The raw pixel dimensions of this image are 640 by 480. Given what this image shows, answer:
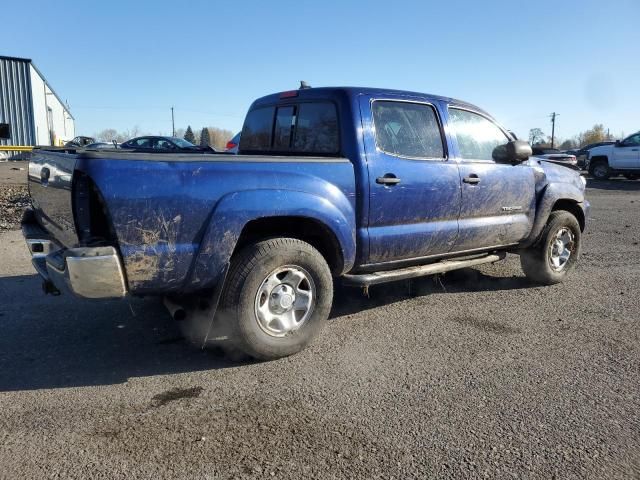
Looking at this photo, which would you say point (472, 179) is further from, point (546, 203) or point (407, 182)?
point (546, 203)

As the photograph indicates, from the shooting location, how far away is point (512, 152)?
5.00 meters

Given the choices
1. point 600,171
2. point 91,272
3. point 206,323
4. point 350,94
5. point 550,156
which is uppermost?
point 350,94

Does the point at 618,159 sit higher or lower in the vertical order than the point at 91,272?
higher

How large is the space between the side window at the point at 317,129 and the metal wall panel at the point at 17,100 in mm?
39410

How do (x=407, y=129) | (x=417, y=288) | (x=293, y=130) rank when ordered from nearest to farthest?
(x=407, y=129) < (x=293, y=130) < (x=417, y=288)

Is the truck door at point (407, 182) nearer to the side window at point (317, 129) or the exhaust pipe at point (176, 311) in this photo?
the side window at point (317, 129)

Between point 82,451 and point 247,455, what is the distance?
827mm

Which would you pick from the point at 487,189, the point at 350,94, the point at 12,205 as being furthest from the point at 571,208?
the point at 12,205

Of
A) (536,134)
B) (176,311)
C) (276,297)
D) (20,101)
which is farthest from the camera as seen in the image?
(536,134)

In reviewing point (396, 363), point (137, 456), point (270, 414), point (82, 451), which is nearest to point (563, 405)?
point (396, 363)

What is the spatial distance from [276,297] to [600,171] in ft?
73.1

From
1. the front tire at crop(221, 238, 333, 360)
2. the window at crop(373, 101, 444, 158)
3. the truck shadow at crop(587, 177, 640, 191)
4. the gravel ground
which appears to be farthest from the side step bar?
the truck shadow at crop(587, 177, 640, 191)

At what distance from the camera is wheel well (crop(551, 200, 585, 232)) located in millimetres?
5965

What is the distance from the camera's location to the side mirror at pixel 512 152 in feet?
16.4
